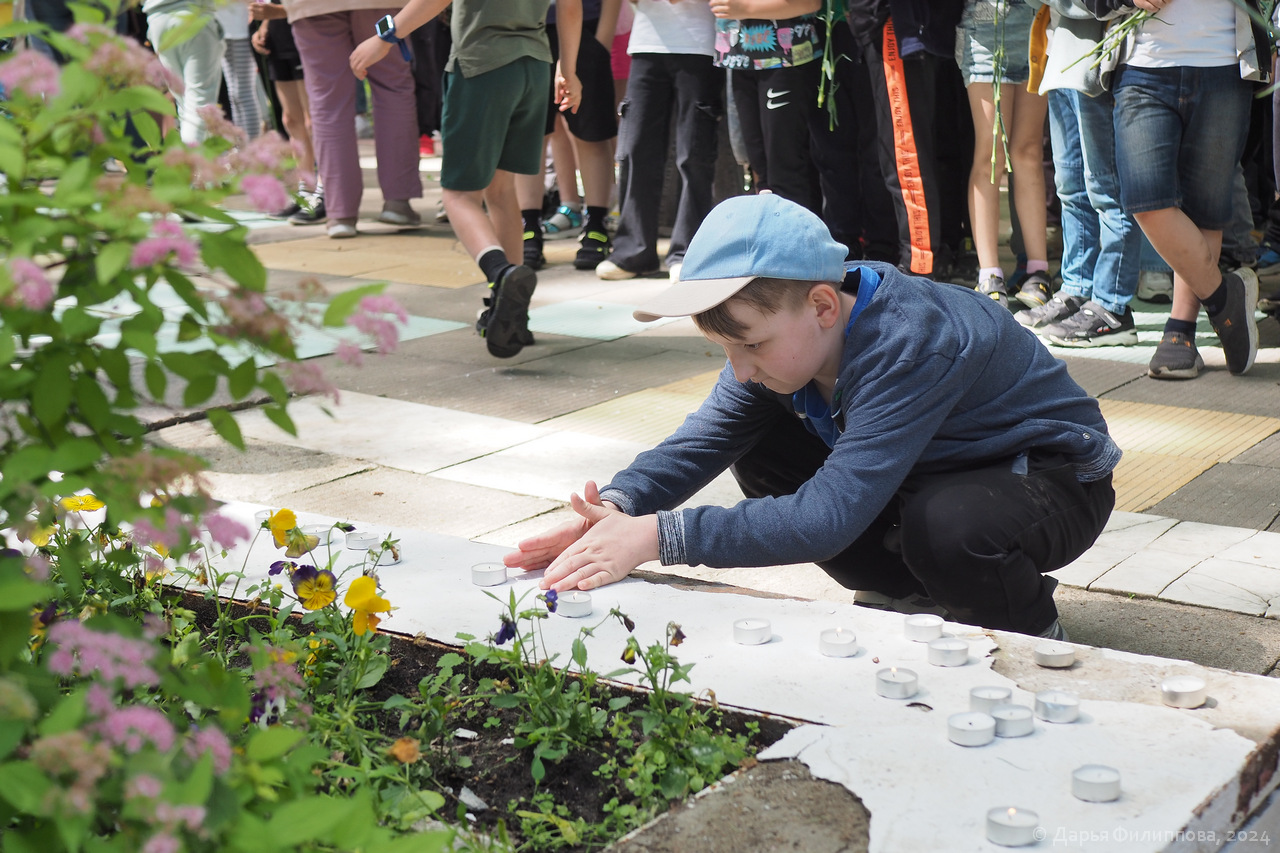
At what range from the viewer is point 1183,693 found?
5.83ft

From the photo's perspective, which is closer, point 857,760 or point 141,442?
point 141,442

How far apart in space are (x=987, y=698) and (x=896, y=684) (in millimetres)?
127

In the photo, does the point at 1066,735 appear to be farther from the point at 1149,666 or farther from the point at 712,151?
the point at 712,151

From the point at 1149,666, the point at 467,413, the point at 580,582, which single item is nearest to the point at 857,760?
the point at 1149,666

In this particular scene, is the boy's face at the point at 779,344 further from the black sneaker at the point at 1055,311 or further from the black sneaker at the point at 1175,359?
the black sneaker at the point at 1055,311

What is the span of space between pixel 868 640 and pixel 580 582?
503 mm

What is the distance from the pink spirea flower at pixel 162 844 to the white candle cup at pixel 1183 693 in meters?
1.32

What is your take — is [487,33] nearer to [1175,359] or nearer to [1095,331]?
[1095,331]

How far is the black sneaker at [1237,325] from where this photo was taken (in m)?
4.44

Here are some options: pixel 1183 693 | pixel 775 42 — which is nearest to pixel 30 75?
pixel 1183 693

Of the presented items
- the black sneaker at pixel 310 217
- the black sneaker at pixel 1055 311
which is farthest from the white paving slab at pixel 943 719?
the black sneaker at pixel 310 217

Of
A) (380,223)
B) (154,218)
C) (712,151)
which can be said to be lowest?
(380,223)

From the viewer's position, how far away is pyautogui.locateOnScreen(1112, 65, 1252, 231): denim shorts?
4.30 meters

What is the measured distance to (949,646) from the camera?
195 cm
